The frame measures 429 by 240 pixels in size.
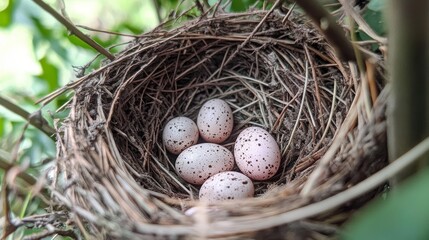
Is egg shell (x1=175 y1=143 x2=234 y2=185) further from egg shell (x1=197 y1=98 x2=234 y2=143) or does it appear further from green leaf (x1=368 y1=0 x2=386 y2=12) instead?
green leaf (x1=368 y1=0 x2=386 y2=12)

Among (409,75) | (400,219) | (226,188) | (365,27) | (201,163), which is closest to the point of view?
(400,219)

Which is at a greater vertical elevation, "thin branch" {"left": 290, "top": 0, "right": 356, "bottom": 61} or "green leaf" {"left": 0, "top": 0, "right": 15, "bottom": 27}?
"green leaf" {"left": 0, "top": 0, "right": 15, "bottom": 27}

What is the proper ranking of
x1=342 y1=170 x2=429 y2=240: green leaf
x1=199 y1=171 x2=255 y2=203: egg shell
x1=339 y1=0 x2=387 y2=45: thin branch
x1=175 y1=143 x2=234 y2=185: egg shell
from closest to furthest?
x1=342 y1=170 x2=429 y2=240: green leaf → x1=339 y1=0 x2=387 y2=45: thin branch → x1=199 y1=171 x2=255 y2=203: egg shell → x1=175 y1=143 x2=234 y2=185: egg shell

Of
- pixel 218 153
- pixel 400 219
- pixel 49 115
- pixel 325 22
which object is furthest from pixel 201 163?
pixel 400 219

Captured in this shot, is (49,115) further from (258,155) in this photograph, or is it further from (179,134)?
(258,155)

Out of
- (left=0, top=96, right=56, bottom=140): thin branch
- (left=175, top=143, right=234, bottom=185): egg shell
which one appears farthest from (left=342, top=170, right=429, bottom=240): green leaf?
(left=175, top=143, right=234, bottom=185): egg shell

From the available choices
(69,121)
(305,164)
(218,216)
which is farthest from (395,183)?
(69,121)

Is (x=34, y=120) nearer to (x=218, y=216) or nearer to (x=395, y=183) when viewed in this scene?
(x=218, y=216)
